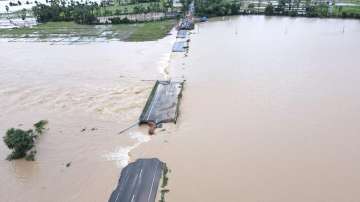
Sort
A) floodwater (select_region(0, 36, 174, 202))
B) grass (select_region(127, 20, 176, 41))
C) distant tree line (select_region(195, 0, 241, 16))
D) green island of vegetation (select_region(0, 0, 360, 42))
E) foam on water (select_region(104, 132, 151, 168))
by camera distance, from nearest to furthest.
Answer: floodwater (select_region(0, 36, 174, 202)) < foam on water (select_region(104, 132, 151, 168)) < grass (select_region(127, 20, 176, 41)) < green island of vegetation (select_region(0, 0, 360, 42)) < distant tree line (select_region(195, 0, 241, 16))

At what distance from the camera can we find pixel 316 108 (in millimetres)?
15102

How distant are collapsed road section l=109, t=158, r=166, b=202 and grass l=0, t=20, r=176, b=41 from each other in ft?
56.9

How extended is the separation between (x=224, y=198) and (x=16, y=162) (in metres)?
7.55

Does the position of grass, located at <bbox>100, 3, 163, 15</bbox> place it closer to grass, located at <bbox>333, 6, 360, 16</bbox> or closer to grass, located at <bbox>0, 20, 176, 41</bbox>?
grass, located at <bbox>0, 20, 176, 41</bbox>

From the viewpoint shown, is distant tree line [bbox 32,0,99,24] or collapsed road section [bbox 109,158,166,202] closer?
collapsed road section [bbox 109,158,166,202]

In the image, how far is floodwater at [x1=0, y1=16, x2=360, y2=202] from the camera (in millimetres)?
10945

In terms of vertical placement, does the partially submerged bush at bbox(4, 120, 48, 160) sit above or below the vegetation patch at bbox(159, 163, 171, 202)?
above

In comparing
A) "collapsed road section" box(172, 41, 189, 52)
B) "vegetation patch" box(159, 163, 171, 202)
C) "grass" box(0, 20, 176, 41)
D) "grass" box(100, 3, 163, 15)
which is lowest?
"vegetation patch" box(159, 163, 171, 202)

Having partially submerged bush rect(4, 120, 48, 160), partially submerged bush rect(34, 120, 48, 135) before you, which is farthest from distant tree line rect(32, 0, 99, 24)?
partially submerged bush rect(4, 120, 48, 160)

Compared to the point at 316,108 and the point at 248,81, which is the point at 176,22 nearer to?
the point at 248,81

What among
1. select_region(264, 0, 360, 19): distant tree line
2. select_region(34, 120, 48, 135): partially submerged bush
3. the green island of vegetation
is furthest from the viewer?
select_region(264, 0, 360, 19): distant tree line

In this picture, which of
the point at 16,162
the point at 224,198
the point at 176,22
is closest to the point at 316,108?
the point at 224,198

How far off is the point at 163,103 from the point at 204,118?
90.0 inches

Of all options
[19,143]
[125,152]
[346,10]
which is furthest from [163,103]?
[346,10]
